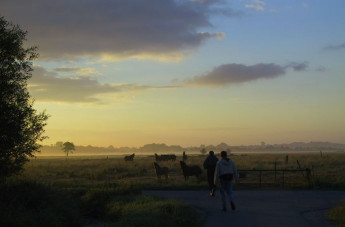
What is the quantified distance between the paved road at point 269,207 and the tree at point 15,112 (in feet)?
19.4

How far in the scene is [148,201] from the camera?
16266 millimetres

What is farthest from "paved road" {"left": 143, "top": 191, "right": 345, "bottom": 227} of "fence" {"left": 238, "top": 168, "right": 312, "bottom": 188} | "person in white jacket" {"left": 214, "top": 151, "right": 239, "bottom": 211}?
"fence" {"left": 238, "top": 168, "right": 312, "bottom": 188}

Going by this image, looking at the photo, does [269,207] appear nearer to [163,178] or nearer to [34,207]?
[34,207]

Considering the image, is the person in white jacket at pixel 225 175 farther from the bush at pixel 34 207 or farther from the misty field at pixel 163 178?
the misty field at pixel 163 178

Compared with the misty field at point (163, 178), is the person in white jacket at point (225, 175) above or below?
above

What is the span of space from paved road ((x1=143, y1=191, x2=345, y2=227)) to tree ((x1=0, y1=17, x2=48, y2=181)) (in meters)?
5.90

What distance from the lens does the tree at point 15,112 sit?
1362 cm

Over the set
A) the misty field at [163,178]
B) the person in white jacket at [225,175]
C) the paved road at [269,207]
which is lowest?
the paved road at [269,207]

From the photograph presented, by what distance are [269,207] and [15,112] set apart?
8.97 m

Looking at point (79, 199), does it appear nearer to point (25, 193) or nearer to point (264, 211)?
point (25, 193)

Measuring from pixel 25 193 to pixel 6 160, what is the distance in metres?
1.14

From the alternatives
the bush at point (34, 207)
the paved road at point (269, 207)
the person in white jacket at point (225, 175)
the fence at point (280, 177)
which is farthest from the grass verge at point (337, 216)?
the fence at point (280, 177)

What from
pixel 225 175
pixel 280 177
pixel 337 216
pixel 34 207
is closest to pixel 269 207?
pixel 225 175

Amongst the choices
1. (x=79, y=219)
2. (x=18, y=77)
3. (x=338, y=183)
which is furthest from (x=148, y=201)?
(x=338, y=183)
